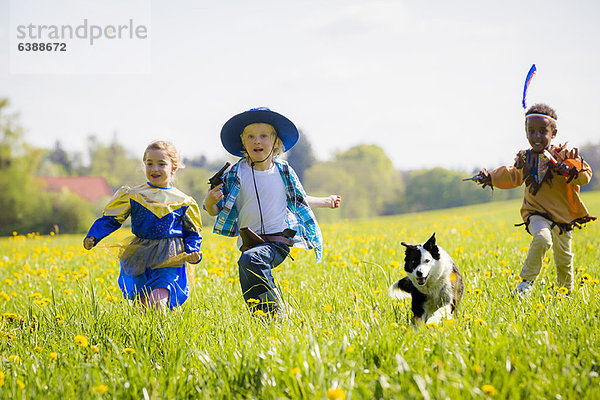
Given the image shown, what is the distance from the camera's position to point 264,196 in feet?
14.9

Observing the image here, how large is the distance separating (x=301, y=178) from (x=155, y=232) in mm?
54014

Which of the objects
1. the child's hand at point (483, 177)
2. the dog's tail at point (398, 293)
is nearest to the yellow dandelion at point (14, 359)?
the dog's tail at point (398, 293)

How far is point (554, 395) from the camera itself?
239 centimetres

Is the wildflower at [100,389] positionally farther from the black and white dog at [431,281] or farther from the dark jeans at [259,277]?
the black and white dog at [431,281]

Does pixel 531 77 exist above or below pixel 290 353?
above

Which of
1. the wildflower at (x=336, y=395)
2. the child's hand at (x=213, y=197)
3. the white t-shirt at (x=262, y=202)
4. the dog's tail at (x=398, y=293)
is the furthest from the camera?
the white t-shirt at (x=262, y=202)

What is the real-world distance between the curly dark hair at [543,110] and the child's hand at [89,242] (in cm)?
400

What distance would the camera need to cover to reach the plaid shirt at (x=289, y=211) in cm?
450

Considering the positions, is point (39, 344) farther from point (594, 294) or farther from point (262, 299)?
point (594, 294)

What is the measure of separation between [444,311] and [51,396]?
245 centimetres

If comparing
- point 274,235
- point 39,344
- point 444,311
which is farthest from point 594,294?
point 39,344

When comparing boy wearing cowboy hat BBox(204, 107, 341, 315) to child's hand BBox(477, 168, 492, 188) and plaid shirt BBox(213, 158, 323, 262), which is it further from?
child's hand BBox(477, 168, 492, 188)

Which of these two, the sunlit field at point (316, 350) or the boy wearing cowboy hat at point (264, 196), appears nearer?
the sunlit field at point (316, 350)

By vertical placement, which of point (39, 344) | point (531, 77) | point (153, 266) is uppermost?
point (531, 77)
